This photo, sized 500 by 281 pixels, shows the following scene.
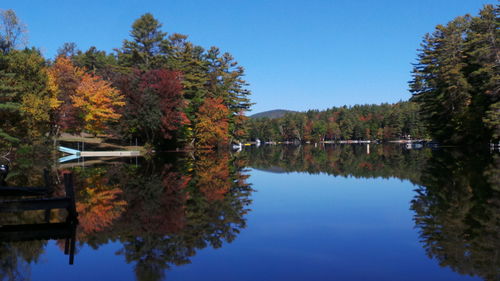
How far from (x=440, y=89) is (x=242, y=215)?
5302 cm

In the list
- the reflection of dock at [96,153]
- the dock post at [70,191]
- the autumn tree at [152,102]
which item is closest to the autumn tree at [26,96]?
the reflection of dock at [96,153]

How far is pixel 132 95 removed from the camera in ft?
155

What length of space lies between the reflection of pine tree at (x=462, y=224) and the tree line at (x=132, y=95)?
91.6ft

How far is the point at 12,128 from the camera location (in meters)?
34.2

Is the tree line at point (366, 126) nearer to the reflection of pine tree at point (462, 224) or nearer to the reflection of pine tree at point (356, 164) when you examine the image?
the reflection of pine tree at point (356, 164)

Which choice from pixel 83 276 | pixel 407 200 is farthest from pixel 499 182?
pixel 83 276

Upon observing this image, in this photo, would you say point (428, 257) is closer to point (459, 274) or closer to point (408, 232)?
point (459, 274)

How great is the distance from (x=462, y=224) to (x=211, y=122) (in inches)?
1998

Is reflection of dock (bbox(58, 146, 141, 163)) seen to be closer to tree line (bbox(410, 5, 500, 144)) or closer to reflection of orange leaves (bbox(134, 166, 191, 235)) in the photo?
reflection of orange leaves (bbox(134, 166, 191, 235))

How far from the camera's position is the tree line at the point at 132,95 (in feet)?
117

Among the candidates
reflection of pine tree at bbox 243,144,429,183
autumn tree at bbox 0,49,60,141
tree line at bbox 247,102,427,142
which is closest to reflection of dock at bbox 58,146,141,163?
autumn tree at bbox 0,49,60,141

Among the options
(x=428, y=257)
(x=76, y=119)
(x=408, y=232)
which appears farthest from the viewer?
(x=76, y=119)

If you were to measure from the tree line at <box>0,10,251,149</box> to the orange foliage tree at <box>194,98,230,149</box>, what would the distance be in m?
0.14

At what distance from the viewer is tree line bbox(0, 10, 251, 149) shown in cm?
3553
